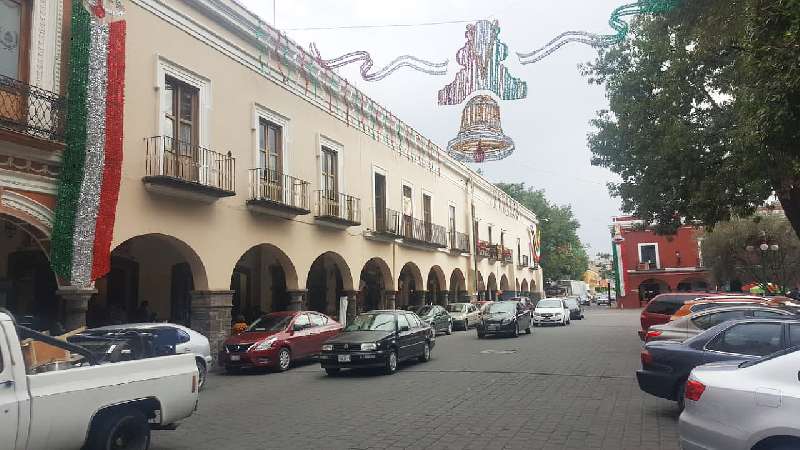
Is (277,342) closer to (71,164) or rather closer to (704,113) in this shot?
(71,164)

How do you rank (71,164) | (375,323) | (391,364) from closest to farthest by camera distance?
(71,164), (391,364), (375,323)

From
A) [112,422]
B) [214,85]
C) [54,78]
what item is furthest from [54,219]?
[112,422]

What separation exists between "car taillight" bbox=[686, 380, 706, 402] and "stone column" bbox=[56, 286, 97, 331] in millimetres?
10676

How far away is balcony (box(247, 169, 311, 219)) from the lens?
55.6 ft

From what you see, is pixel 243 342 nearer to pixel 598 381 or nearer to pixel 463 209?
pixel 598 381

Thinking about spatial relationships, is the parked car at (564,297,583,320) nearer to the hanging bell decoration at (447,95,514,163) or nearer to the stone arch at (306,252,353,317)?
the hanging bell decoration at (447,95,514,163)

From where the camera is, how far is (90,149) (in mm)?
11938

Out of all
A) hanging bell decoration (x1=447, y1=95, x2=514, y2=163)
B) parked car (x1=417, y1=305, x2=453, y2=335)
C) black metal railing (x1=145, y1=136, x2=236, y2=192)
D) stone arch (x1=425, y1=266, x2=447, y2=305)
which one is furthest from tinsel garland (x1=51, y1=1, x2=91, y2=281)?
stone arch (x1=425, y1=266, x2=447, y2=305)

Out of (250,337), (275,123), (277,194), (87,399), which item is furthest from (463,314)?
(87,399)

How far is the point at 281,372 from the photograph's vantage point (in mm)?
14648

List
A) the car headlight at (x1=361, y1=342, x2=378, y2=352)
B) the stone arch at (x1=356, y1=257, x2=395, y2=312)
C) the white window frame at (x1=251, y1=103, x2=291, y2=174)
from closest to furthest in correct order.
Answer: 1. the car headlight at (x1=361, y1=342, x2=378, y2=352)
2. the white window frame at (x1=251, y1=103, x2=291, y2=174)
3. the stone arch at (x1=356, y1=257, x2=395, y2=312)

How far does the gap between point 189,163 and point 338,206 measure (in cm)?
733

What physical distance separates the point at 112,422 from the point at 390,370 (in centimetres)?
809

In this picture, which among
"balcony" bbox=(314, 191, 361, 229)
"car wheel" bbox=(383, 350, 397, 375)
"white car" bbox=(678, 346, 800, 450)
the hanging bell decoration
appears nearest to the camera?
"white car" bbox=(678, 346, 800, 450)
